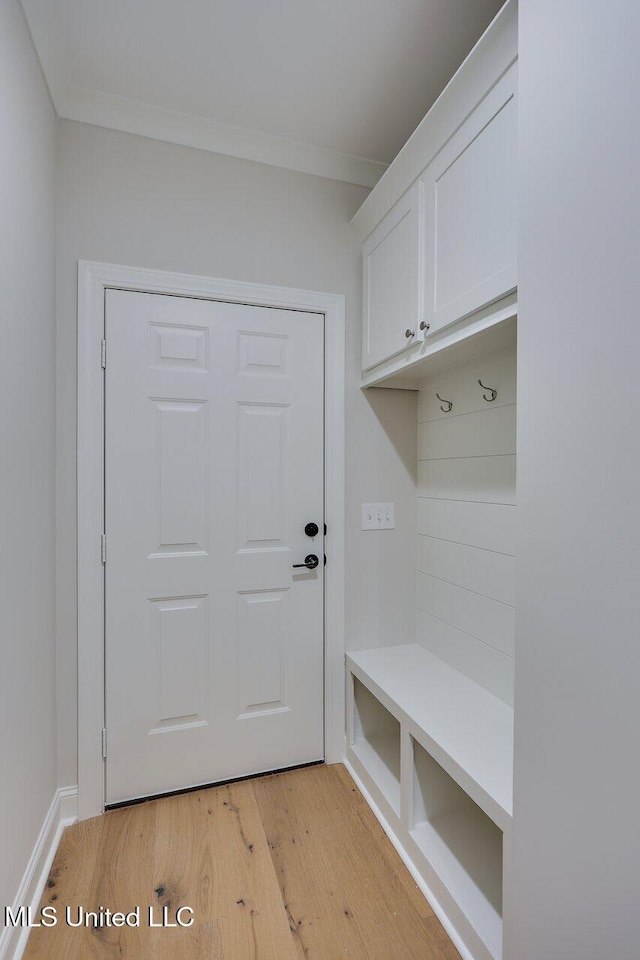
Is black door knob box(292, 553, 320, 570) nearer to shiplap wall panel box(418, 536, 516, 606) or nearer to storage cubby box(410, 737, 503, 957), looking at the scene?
shiplap wall panel box(418, 536, 516, 606)

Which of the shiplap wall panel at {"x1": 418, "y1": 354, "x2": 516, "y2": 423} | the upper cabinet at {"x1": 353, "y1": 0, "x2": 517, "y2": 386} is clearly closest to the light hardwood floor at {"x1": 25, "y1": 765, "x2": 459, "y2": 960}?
the shiplap wall panel at {"x1": 418, "y1": 354, "x2": 516, "y2": 423}

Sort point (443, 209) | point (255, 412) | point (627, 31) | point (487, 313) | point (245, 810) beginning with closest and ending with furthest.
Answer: point (627, 31) < point (487, 313) < point (443, 209) < point (245, 810) < point (255, 412)

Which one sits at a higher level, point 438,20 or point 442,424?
point 438,20

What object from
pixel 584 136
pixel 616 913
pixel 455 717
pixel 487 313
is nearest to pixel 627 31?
pixel 584 136

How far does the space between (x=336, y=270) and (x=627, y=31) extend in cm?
144

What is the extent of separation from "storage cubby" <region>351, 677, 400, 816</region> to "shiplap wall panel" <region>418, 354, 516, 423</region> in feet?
4.05

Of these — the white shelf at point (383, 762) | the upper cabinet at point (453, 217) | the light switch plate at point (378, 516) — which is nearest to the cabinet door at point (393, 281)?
the upper cabinet at point (453, 217)

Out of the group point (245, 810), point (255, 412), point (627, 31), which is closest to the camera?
point (627, 31)

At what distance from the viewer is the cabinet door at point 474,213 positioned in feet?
3.76

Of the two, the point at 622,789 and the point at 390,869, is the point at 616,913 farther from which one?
the point at 390,869

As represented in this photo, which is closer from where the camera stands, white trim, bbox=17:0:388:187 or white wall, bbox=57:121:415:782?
white trim, bbox=17:0:388:187

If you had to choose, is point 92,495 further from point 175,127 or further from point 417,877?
point 417,877

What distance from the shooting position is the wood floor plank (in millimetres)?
1262

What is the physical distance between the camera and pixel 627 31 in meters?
0.70
